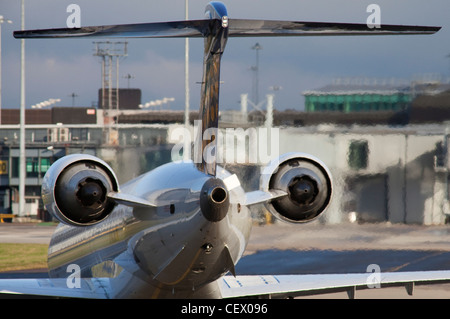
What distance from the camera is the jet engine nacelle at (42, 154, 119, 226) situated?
11.9 m

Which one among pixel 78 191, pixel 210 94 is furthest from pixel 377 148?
pixel 78 191

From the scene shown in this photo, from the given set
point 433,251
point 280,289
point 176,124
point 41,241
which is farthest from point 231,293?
point 41,241

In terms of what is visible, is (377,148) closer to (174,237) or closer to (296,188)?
(296,188)

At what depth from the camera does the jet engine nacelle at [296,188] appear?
12.6 m

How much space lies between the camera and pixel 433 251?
2247 cm

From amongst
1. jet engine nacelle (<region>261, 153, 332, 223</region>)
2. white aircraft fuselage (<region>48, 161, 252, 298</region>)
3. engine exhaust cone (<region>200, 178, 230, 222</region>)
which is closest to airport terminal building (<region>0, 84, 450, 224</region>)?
jet engine nacelle (<region>261, 153, 332, 223</region>)

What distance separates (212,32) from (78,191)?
9.98 feet

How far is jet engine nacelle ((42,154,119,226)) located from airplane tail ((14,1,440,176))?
1.49 metres

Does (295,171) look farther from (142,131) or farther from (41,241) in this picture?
(41,241)

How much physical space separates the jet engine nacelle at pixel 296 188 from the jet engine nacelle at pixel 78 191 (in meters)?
2.47

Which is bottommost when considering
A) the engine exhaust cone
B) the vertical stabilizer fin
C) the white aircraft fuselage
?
the white aircraft fuselage

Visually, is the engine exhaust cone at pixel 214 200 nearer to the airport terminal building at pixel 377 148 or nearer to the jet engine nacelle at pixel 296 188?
the jet engine nacelle at pixel 296 188

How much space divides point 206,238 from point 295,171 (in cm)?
239

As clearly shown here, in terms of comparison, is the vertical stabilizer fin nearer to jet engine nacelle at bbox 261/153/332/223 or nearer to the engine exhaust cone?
the engine exhaust cone
